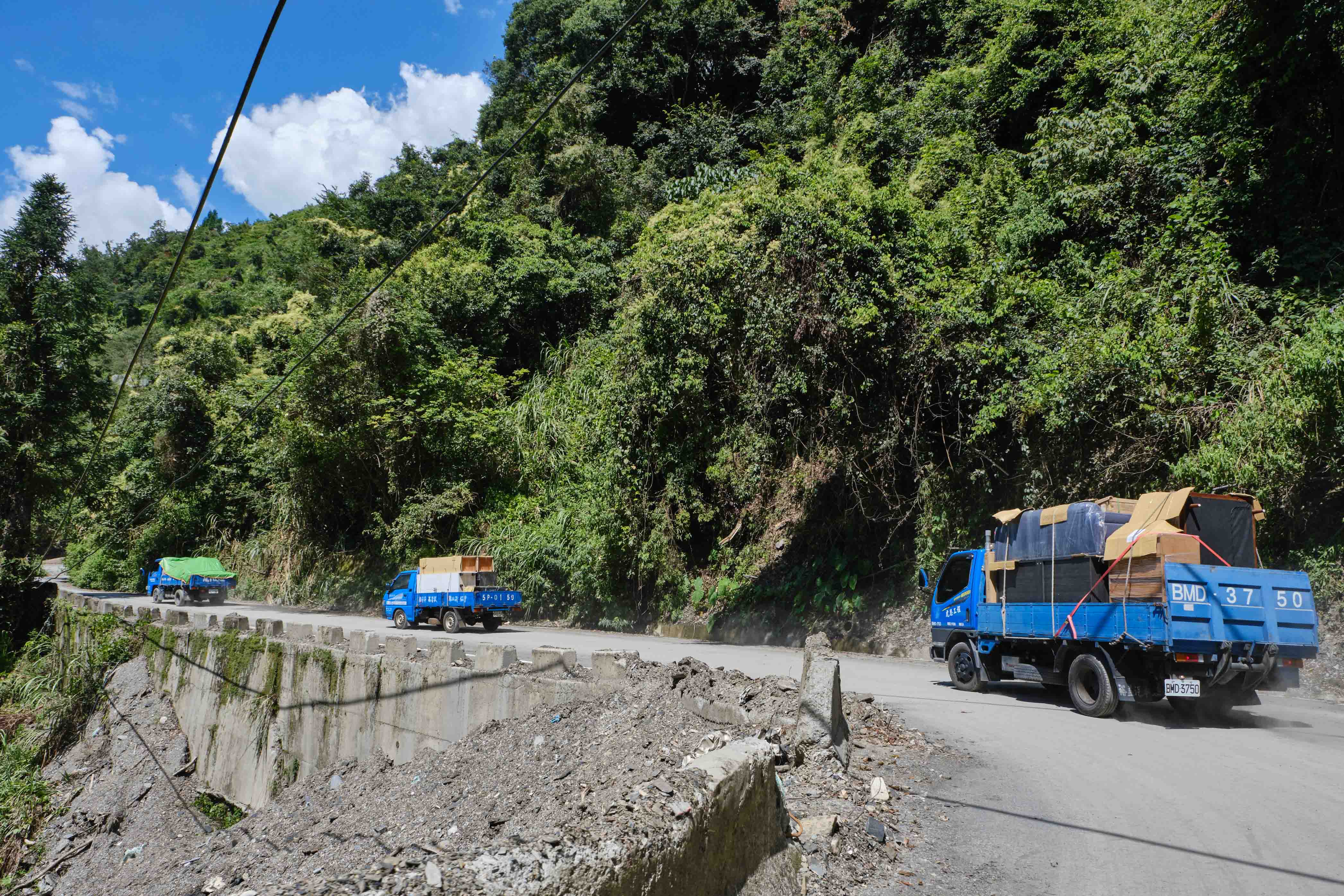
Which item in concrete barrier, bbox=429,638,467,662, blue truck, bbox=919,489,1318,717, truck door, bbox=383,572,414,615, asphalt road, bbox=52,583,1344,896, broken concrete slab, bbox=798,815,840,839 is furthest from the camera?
truck door, bbox=383,572,414,615

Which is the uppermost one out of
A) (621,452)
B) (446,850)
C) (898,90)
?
(898,90)

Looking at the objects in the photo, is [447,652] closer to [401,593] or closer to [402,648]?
[402,648]

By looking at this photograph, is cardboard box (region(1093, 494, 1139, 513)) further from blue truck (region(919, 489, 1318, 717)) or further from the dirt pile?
the dirt pile

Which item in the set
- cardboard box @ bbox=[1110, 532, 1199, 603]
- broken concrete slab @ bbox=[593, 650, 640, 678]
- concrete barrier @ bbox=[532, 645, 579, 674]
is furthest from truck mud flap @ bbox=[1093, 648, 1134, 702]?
concrete barrier @ bbox=[532, 645, 579, 674]

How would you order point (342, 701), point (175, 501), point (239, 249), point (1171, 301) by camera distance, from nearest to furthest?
1. point (342, 701)
2. point (1171, 301)
3. point (175, 501)
4. point (239, 249)

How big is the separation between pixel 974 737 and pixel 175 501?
125ft

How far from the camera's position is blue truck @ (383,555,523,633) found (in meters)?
19.3

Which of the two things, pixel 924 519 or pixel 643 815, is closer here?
pixel 643 815

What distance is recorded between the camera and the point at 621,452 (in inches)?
776

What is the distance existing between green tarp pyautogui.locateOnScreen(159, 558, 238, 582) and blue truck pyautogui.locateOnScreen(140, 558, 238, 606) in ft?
0.04

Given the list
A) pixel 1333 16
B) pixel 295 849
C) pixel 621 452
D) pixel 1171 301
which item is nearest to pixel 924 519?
pixel 1171 301

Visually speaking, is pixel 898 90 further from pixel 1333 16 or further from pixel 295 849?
pixel 295 849

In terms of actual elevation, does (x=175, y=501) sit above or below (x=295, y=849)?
above

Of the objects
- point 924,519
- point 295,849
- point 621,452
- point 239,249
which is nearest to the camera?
point 295,849
